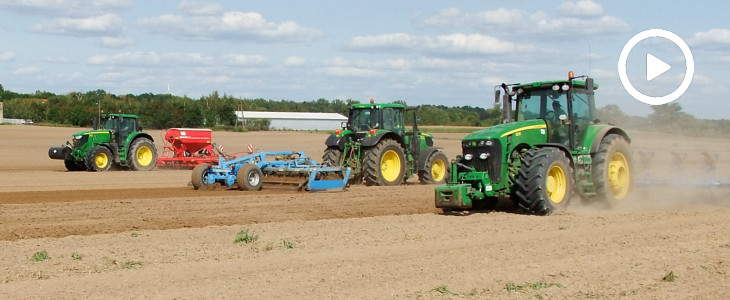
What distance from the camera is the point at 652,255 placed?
8.14 meters

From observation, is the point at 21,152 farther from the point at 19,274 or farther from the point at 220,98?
the point at 220,98

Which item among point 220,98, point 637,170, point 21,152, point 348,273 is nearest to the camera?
point 348,273

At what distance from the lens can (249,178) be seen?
52.0 ft

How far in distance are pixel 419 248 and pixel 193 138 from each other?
17543 millimetres

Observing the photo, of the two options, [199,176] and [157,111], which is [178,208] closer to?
[199,176]

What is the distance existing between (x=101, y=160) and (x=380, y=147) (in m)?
10.7

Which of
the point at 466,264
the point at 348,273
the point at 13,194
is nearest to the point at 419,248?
the point at 466,264

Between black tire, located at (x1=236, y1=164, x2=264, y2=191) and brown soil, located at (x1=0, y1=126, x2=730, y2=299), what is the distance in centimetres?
30

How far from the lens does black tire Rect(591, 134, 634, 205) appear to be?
1243cm

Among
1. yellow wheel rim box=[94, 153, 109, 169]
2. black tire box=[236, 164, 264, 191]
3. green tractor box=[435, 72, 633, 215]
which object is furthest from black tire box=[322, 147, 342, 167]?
yellow wheel rim box=[94, 153, 109, 169]

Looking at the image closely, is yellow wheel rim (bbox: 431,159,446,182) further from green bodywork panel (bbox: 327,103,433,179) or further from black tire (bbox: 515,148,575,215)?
black tire (bbox: 515,148,575,215)

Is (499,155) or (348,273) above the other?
(499,155)

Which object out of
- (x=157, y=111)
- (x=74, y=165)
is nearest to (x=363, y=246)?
(x=74, y=165)

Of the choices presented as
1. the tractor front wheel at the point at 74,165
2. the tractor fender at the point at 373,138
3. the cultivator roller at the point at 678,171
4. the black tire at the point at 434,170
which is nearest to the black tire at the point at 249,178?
the tractor fender at the point at 373,138
